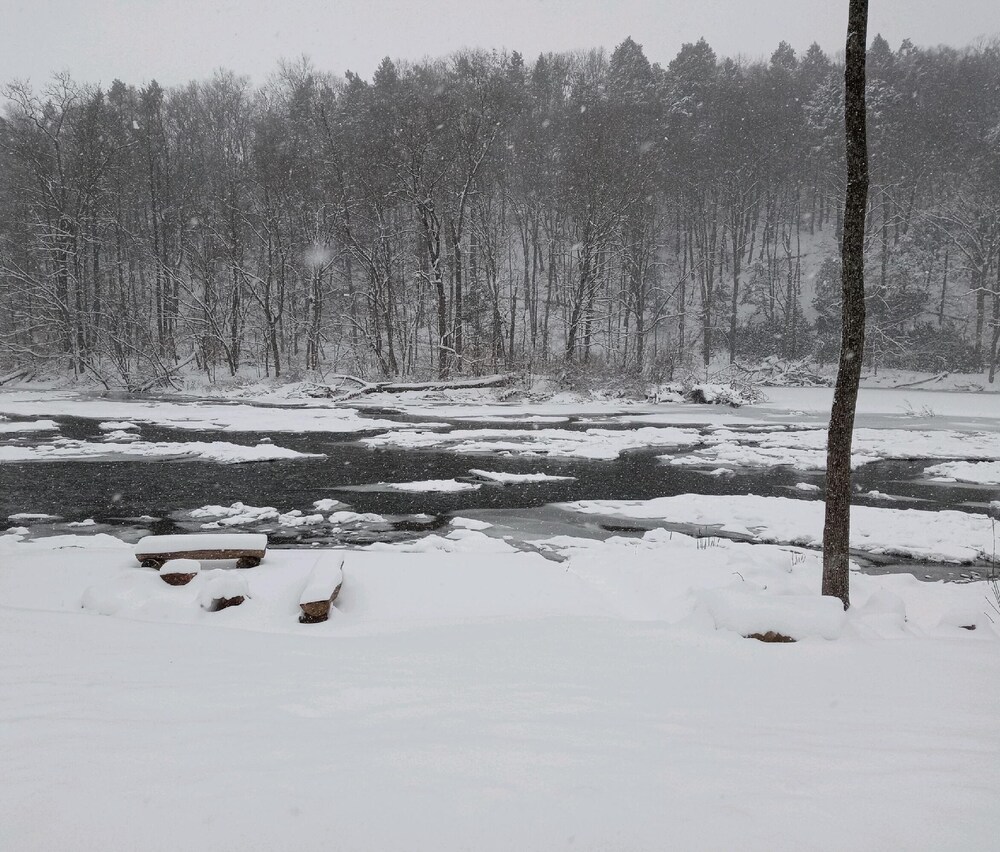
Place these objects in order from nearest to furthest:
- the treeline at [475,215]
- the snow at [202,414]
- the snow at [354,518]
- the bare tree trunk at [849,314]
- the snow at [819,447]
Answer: the bare tree trunk at [849,314]
the snow at [354,518]
the snow at [819,447]
the snow at [202,414]
the treeline at [475,215]

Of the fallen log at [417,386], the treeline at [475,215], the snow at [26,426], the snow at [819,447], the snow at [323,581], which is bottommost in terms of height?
the snow at [819,447]

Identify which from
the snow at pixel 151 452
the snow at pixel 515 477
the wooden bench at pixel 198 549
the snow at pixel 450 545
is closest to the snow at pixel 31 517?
the wooden bench at pixel 198 549

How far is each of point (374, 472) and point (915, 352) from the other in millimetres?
32434

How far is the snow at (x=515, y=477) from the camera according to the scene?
1189 cm

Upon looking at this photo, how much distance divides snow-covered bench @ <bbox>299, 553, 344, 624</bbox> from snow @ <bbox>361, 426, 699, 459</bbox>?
9.52 metres

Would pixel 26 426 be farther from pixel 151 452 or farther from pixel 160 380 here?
pixel 160 380

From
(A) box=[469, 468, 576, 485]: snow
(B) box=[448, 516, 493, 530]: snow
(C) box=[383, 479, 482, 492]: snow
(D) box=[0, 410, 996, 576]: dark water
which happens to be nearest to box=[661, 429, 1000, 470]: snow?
(D) box=[0, 410, 996, 576]: dark water

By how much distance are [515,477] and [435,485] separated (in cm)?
170

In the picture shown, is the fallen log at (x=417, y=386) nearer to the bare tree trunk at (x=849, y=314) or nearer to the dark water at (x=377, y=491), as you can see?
the dark water at (x=377, y=491)

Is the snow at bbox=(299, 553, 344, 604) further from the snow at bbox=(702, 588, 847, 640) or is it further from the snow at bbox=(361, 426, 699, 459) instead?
the snow at bbox=(361, 426, 699, 459)

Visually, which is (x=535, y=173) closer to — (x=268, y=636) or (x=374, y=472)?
(x=374, y=472)

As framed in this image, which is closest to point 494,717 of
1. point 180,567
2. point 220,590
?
point 220,590

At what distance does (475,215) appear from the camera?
3484 cm

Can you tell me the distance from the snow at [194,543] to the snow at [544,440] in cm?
887
